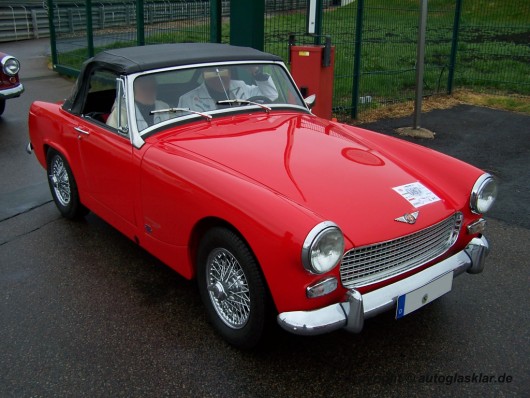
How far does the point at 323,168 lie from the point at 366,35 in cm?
597

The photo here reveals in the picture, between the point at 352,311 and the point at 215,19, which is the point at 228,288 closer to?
the point at 352,311

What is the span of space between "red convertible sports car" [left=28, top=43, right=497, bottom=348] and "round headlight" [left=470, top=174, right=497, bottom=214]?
0.01 m

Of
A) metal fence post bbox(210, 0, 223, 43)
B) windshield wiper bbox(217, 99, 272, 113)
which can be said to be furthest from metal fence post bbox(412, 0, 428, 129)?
windshield wiper bbox(217, 99, 272, 113)

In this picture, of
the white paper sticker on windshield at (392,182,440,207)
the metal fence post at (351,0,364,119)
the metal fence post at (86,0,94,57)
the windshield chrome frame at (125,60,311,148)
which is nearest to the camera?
the white paper sticker on windshield at (392,182,440,207)

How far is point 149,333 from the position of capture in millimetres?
3170

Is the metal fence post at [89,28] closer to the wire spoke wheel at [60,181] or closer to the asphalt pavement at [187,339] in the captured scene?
the wire spoke wheel at [60,181]

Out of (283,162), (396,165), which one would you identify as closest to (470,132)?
(396,165)

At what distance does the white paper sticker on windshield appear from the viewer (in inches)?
117

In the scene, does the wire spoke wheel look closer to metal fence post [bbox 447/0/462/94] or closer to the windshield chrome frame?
the windshield chrome frame

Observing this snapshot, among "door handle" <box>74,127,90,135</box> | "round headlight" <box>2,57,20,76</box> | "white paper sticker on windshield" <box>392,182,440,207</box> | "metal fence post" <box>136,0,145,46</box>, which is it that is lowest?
"white paper sticker on windshield" <box>392,182,440,207</box>

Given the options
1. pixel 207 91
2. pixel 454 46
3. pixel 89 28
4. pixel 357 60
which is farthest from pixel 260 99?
pixel 89 28

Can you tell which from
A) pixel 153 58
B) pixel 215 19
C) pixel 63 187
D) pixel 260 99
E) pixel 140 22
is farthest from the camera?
pixel 140 22

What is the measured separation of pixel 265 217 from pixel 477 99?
8864mm

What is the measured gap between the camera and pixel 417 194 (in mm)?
3049
